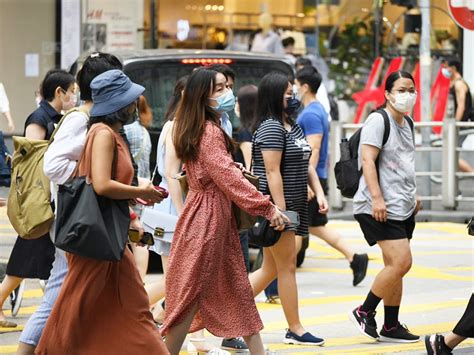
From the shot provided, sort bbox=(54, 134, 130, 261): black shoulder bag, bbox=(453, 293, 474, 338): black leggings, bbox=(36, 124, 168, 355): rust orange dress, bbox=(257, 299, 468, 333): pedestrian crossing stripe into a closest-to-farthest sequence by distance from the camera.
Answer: bbox=(54, 134, 130, 261): black shoulder bag < bbox=(36, 124, 168, 355): rust orange dress < bbox=(453, 293, 474, 338): black leggings < bbox=(257, 299, 468, 333): pedestrian crossing stripe

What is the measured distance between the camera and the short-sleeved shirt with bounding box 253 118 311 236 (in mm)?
8297

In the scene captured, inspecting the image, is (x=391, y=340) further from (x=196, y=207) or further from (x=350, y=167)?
(x=196, y=207)

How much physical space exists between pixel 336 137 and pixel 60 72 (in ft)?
30.6

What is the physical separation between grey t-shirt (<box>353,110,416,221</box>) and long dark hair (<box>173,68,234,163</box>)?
4.90 ft

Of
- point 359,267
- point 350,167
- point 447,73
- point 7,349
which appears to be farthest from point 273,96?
point 447,73

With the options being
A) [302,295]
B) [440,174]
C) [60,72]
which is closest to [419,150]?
[440,174]

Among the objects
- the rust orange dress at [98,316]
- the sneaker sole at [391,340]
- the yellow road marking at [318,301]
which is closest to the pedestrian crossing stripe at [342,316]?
the yellow road marking at [318,301]

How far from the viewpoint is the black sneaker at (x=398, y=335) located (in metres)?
8.66

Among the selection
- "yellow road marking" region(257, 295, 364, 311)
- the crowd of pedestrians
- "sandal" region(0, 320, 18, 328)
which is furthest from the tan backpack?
"yellow road marking" region(257, 295, 364, 311)

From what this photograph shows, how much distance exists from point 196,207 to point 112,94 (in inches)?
39.4

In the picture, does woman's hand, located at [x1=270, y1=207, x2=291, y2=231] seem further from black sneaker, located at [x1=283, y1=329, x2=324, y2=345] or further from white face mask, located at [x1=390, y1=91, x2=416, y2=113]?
white face mask, located at [x1=390, y1=91, x2=416, y2=113]

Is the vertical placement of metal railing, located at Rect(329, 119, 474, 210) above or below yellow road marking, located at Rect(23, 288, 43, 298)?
above

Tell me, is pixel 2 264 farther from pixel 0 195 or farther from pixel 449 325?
pixel 449 325

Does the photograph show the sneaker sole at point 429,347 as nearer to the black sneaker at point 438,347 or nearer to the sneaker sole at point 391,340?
the black sneaker at point 438,347
